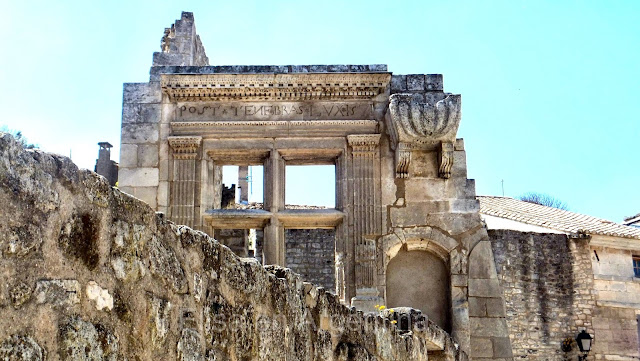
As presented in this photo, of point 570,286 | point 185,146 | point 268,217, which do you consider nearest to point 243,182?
point 570,286

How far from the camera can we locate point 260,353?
131 inches

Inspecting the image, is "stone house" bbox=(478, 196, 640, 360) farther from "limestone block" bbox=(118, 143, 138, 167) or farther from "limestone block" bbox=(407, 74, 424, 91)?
"limestone block" bbox=(118, 143, 138, 167)

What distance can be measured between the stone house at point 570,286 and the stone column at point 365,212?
9.33m

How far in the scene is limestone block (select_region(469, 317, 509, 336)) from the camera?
9.14 m

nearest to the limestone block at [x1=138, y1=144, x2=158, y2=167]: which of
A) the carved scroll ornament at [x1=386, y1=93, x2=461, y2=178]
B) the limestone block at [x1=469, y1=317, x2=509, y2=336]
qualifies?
the carved scroll ornament at [x1=386, y1=93, x2=461, y2=178]

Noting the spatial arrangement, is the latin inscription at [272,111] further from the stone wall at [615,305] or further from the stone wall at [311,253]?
the stone wall at [615,305]

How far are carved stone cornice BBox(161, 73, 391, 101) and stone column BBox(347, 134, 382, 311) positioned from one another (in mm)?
667

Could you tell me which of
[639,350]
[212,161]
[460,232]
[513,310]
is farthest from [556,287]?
[212,161]

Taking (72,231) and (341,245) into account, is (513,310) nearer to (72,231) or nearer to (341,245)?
(341,245)

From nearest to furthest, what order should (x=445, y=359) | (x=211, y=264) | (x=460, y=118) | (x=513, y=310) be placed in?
(x=211, y=264) < (x=445, y=359) < (x=460, y=118) < (x=513, y=310)

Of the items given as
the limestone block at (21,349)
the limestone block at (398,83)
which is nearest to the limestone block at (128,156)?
the limestone block at (398,83)

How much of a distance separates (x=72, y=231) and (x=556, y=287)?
18090 millimetres

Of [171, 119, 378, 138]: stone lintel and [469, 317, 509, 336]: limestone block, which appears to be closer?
[469, 317, 509, 336]: limestone block

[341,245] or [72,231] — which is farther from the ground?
[341,245]
